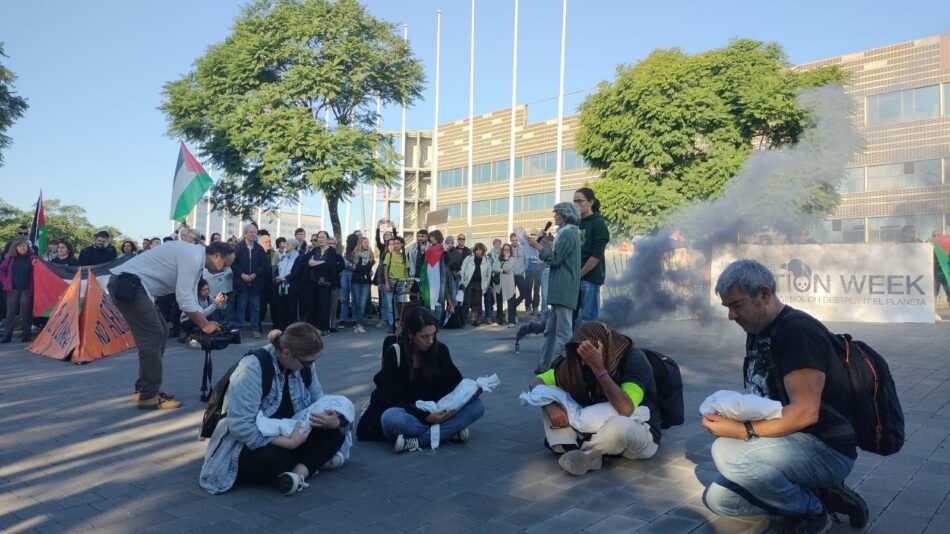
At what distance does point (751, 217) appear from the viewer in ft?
40.2

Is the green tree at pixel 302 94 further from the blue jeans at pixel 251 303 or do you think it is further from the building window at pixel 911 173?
the building window at pixel 911 173

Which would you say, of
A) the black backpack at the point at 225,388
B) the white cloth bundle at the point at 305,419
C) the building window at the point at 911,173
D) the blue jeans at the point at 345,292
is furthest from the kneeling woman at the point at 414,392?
the building window at the point at 911,173

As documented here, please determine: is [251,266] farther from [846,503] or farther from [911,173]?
[911,173]

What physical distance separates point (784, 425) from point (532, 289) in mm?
14720

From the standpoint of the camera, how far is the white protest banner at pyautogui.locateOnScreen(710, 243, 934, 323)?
52.0 feet

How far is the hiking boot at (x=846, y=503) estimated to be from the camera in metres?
3.59

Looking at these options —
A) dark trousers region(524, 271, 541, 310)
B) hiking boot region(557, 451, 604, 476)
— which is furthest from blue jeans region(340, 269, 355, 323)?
hiking boot region(557, 451, 604, 476)

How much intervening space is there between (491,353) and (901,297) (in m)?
10.9

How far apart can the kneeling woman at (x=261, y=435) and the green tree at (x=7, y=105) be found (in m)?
25.6

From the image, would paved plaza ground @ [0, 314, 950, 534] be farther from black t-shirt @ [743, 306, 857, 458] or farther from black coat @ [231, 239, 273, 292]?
black coat @ [231, 239, 273, 292]

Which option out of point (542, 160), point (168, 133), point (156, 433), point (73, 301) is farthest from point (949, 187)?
point (542, 160)

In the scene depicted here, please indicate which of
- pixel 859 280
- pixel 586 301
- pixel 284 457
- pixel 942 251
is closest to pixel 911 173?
pixel 942 251

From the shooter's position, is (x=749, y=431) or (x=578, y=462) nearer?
(x=749, y=431)

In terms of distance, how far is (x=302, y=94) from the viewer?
2212 cm
